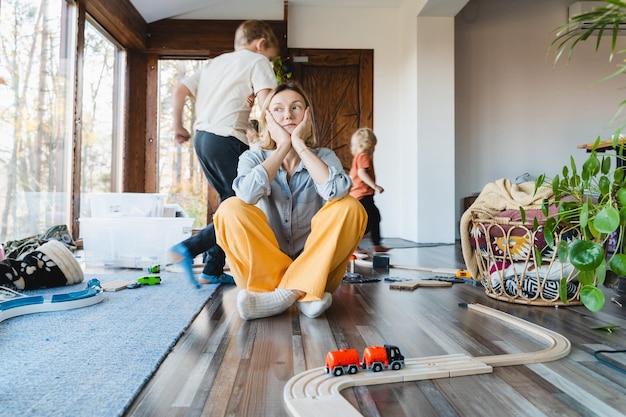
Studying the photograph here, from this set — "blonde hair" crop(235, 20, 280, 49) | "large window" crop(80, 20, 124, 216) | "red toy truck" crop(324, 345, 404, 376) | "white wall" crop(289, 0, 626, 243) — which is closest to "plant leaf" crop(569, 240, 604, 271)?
"red toy truck" crop(324, 345, 404, 376)

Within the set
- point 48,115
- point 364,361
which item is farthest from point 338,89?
point 364,361

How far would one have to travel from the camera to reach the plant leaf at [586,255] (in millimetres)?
946

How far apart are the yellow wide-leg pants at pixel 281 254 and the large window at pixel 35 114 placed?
208 centimetres

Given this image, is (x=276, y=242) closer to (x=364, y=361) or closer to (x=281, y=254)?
(x=281, y=254)

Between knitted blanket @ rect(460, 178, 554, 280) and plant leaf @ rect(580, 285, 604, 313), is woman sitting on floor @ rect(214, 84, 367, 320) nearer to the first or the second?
knitted blanket @ rect(460, 178, 554, 280)

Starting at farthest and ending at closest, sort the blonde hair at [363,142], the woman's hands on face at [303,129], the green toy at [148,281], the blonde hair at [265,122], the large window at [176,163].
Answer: the large window at [176,163], the blonde hair at [363,142], the green toy at [148,281], the blonde hair at [265,122], the woman's hands on face at [303,129]

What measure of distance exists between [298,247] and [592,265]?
41.6 inches

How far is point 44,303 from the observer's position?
162 cm

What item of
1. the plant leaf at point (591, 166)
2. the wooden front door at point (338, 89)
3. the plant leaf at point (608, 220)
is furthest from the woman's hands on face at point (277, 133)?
the wooden front door at point (338, 89)

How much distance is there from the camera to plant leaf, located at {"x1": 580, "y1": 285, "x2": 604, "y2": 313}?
0.95 meters

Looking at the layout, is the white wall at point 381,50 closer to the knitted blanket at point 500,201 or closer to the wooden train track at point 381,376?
the knitted blanket at point 500,201

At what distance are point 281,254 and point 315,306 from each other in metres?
0.21

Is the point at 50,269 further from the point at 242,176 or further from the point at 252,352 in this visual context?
the point at 252,352

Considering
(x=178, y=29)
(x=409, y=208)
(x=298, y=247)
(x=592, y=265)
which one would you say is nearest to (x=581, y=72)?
(x=409, y=208)
